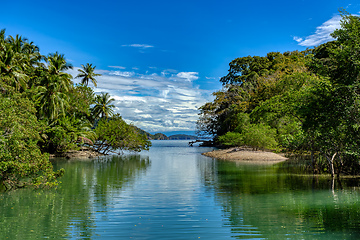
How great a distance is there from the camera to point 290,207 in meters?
14.3

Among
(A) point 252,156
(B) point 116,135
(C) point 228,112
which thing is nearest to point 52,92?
(B) point 116,135

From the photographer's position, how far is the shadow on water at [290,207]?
10.7m

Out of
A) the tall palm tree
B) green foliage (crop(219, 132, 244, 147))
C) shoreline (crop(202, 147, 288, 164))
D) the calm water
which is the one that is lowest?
the calm water

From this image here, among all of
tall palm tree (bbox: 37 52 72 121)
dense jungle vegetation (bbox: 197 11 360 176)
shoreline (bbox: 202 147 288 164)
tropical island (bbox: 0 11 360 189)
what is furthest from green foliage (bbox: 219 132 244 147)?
tall palm tree (bbox: 37 52 72 121)

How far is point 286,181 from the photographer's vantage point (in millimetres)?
22422

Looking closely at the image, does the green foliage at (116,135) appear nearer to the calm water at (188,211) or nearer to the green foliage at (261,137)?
the green foliage at (261,137)

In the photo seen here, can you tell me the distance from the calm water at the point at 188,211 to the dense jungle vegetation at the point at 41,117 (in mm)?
1851

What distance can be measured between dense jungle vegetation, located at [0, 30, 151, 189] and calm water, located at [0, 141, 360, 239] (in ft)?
6.07

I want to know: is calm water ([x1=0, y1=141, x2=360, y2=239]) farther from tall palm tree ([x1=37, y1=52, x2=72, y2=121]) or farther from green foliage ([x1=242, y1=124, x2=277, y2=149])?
green foliage ([x1=242, y1=124, x2=277, y2=149])


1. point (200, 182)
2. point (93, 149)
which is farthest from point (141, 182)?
point (93, 149)

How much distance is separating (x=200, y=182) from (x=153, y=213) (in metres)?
10.6

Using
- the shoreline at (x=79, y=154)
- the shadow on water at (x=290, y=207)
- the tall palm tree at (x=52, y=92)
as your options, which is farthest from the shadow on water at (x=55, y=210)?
the shoreline at (x=79, y=154)

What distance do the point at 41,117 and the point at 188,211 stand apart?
36248 mm

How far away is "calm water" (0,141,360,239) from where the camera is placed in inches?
417
